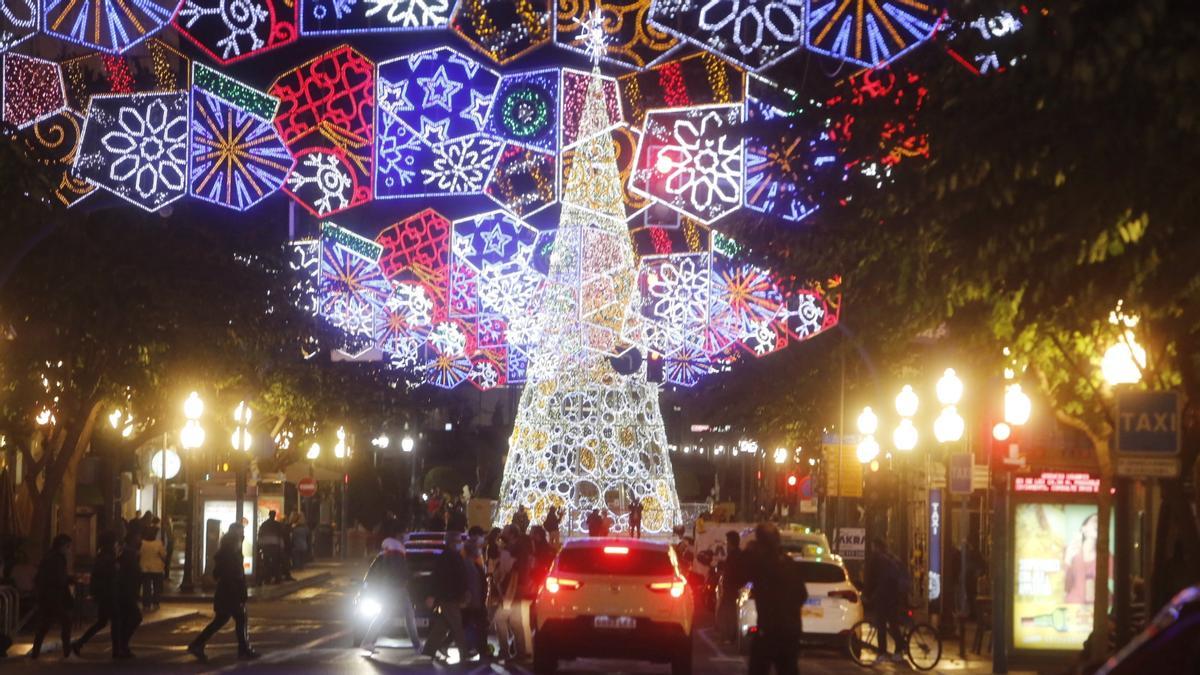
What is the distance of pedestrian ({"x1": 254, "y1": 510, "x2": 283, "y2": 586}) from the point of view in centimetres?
5034

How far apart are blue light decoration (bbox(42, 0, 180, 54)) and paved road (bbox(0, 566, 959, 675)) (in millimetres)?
8112

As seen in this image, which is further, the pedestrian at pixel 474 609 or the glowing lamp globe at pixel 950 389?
the glowing lamp globe at pixel 950 389

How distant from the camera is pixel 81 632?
3228 cm

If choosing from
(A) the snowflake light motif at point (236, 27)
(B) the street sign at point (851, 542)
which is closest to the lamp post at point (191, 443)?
(B) the street sign at point (851, 542)

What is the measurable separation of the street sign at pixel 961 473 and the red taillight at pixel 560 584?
810 centimetres

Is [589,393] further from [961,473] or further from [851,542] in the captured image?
[961,473]

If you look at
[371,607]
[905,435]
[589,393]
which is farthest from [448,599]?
[589,393]

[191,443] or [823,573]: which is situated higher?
[191,443]

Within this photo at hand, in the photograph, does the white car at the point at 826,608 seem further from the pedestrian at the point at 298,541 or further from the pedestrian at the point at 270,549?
the pedestrian at the point at 298,541

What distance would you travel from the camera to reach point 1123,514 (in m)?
20.8

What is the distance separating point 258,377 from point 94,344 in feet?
38.8

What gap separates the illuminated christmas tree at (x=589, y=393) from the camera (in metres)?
46.3

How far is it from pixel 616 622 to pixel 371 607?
6.27 meters

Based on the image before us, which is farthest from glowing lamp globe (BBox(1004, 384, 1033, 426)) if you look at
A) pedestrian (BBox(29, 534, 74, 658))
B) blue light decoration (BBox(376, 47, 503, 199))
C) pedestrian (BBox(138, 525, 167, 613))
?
pedestrian (BBox(138, 525, 167, 613))
